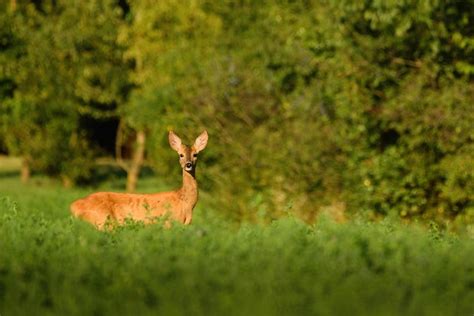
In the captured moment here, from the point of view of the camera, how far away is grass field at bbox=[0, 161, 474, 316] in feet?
29.4

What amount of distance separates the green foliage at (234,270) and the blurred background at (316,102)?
1982 mm

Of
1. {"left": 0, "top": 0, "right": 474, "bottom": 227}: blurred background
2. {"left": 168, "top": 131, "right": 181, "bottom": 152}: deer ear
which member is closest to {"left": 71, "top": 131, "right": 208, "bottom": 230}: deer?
{"left": 168, "top": 131, "right": 181, "bottom": 152}: deer ear

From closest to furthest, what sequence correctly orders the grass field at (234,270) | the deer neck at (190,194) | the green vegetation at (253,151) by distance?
the grass field at (234,270)
the green vegetation at (253,151)
the deer neck at (190,194)

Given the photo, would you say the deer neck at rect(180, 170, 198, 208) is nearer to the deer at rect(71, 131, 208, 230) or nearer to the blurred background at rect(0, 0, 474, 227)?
the deer at rect(71, 131, 208, 230)

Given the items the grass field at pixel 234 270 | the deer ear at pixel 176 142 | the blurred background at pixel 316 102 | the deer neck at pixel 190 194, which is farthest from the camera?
the blurred background at pixel 316 102

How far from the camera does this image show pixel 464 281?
33.2 feet

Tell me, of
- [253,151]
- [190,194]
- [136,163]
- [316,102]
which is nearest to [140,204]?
[190,194]

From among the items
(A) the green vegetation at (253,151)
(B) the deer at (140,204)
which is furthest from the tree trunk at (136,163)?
(B) the deer at (140,204)

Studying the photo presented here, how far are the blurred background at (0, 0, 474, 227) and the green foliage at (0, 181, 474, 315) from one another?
1.98 m

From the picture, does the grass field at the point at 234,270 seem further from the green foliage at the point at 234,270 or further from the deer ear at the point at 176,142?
the deer ear at the point at 176,142

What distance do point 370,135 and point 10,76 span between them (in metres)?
17.1

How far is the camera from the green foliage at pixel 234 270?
8.98 meters

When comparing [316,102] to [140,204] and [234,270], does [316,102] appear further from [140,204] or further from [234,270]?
[234,270]

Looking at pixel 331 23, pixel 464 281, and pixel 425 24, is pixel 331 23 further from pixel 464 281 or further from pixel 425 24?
pixel 464 281
